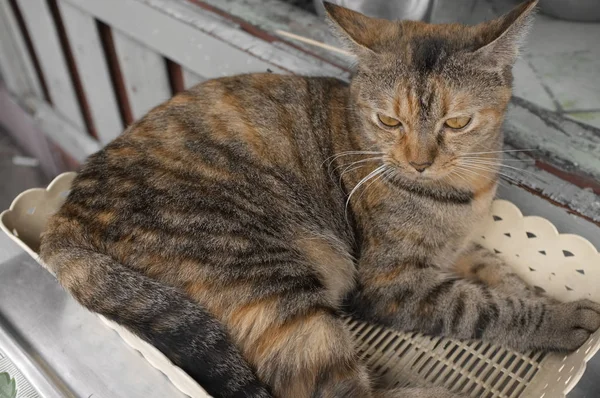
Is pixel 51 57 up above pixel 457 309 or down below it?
below

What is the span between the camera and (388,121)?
3.77 feet

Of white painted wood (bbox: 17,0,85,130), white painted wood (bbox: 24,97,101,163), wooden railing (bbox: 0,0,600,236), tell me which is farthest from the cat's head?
white painted wood (bbox: 24,97,101,163)

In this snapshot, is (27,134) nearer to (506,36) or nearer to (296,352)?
(296,352)

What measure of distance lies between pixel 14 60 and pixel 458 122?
242 cm

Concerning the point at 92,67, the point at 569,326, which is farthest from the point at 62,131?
the point at 569,326

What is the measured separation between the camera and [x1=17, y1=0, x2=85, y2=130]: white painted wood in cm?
233

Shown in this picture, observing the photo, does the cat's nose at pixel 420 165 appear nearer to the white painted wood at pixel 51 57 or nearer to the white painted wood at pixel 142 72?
the white painted wood at pixel 142 72

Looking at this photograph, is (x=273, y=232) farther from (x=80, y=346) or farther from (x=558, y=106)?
(x=558, y=106)

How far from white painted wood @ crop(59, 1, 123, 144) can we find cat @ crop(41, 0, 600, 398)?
1087 mm

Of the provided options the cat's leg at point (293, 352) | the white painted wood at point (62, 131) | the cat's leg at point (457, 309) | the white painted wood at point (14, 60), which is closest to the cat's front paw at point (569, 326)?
the cat's leg at point (457, 309)

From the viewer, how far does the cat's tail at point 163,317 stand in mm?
929

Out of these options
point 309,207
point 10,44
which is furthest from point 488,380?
point 10,44

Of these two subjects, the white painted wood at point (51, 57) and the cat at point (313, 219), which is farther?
the white painted wood at point (51, 57)

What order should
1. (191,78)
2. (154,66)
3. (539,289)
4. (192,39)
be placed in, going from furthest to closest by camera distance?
(154,66) < (191,78) < (192,39) < (539,289)
